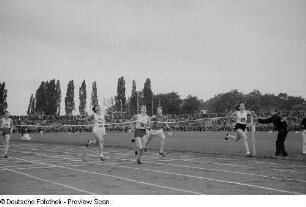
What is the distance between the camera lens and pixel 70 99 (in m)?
109

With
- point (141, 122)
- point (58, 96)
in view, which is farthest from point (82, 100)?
point (141, 122)

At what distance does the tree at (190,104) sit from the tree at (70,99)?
151 feet

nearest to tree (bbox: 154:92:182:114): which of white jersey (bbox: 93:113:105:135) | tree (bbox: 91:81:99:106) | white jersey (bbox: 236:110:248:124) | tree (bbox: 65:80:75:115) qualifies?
tree (bbox: 91:81:99:106)

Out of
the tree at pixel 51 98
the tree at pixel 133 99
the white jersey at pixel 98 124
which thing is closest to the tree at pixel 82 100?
the tree at pixel 51 98

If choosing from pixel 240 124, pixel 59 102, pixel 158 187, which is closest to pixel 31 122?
pixel 59 102

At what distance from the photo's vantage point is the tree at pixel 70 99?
356ft

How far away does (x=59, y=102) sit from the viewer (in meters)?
106

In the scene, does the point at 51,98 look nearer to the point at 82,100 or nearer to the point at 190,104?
the point at 82,100

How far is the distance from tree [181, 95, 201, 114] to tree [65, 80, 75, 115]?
151ft

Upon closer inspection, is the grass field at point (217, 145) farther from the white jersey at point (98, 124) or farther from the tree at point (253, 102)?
the tree at point (253, 102)

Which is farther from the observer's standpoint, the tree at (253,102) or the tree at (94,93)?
the tree at (253,102)

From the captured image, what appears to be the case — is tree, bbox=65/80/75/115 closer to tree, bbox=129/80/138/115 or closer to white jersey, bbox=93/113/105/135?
tree, bbox=129/80/138/115

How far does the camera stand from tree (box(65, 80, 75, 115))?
109 metres
